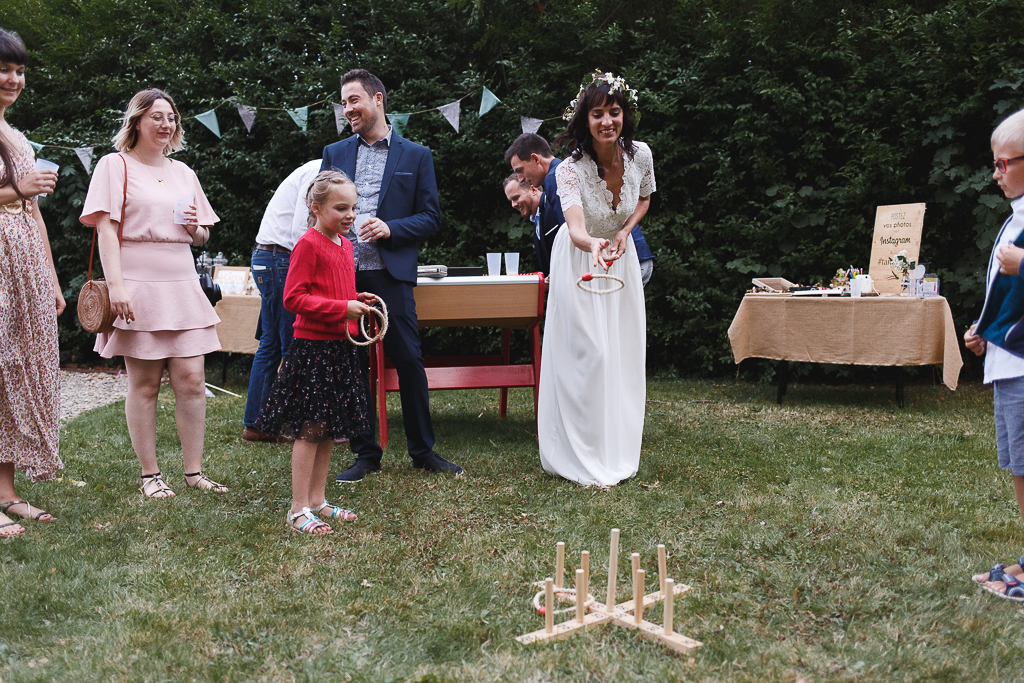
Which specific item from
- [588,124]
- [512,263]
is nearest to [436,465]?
[512,263]

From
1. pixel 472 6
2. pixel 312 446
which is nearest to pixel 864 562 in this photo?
pixel 312 446

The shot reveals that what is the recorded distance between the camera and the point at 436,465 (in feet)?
13.1

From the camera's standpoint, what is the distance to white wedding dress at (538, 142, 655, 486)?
3.89m

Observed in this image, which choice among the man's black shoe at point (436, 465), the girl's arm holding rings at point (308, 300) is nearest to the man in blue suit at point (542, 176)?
the man's black shoe at point (436, 465)

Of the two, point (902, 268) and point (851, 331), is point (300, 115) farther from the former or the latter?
point (902, 268)

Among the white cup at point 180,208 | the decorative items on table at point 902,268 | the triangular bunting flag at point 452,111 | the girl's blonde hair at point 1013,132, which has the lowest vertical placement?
the decorative items on table at point 902,268

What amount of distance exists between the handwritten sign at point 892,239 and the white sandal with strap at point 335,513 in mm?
4506

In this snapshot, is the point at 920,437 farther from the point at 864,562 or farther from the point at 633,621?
Result: the point at 633,621

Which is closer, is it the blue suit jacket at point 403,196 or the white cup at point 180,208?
the white cup at point 180,208

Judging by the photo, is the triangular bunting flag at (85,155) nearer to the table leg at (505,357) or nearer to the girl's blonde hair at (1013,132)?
Result: the table leg at (505,357)

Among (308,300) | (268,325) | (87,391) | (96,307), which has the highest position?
(308,300)

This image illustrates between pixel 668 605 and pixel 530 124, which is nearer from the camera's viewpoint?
pixel 668 605

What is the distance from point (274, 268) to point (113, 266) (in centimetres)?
155

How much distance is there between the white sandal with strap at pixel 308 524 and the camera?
2.98 meters
